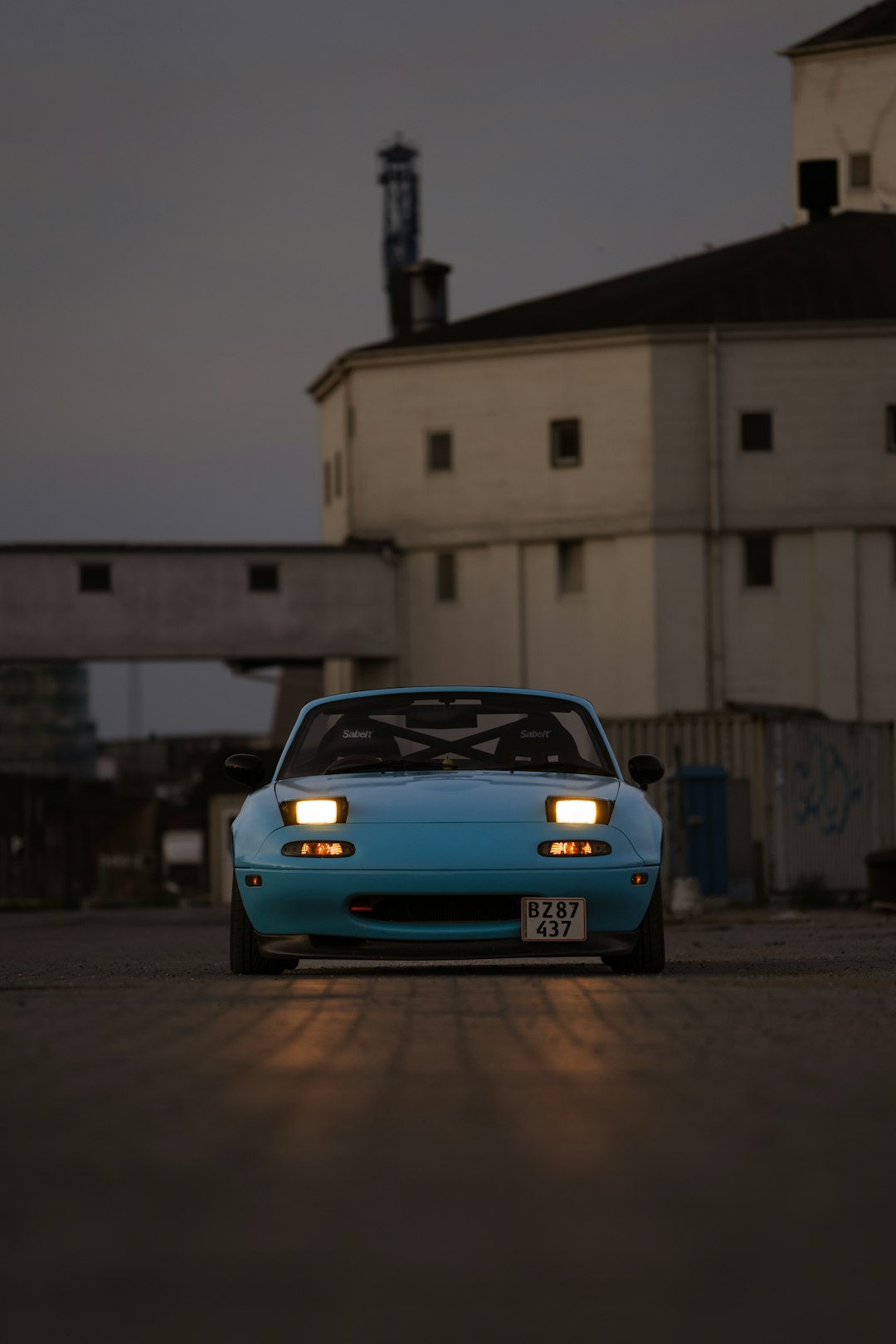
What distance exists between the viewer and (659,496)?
5862cm

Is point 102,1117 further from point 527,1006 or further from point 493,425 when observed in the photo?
point 493,425

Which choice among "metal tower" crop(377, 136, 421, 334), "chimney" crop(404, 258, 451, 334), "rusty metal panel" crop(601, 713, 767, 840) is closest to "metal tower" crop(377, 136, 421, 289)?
"metal tower" crop(377, 136, 421, 334)

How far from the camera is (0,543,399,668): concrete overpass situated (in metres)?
59.7

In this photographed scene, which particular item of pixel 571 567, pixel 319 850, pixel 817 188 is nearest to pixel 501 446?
pixel 571 567

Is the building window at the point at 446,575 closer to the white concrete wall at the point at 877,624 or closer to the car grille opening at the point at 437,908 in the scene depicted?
the white concrete wall at the point at 877,624

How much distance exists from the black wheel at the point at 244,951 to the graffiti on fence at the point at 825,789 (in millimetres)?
26548

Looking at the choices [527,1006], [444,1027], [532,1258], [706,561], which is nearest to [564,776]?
[527,1006]

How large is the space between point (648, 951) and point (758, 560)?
4929 centimetres

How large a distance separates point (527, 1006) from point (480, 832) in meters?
1.98

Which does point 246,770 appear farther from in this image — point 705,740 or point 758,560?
point 758,560

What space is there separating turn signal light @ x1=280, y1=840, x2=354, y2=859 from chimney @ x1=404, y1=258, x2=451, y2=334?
6676cm

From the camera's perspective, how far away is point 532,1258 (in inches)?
150

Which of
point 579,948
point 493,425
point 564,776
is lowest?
point 579,948

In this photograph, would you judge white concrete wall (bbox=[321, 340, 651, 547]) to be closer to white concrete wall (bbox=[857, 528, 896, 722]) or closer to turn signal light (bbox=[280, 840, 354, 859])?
white concrete wall (bbox=[857, 528, 896, 722])
